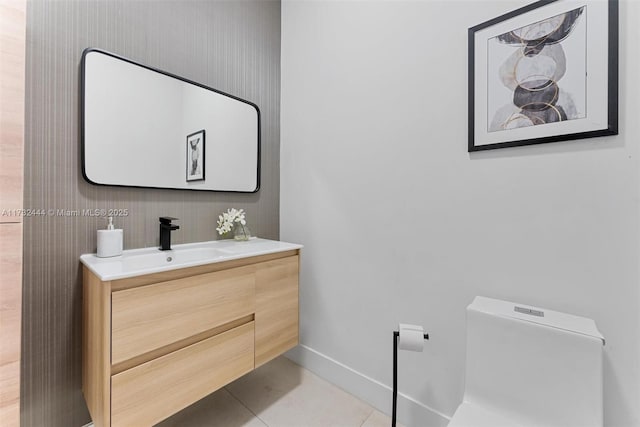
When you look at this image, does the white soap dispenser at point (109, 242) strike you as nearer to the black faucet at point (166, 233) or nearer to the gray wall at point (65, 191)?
the gray wall at point (65, 191)

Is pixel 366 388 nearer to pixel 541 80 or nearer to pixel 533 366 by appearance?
pixel 533 366

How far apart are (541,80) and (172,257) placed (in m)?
1.83

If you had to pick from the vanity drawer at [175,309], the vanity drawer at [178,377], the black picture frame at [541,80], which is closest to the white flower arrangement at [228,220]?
the vanity drawer at [175,309]

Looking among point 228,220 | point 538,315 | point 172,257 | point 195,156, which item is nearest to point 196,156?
point 195,156

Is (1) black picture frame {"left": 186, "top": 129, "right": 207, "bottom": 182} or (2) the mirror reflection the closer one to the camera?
(2) the mirror reflection

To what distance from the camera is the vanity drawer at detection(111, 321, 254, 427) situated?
1.04 meters

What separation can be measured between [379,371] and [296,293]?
64cm

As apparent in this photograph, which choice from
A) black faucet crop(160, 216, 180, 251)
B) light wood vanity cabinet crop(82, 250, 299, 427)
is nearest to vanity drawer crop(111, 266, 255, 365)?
light wood vanity cabinet crop(82, 250, 299, 427)

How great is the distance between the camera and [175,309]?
3.78 feet

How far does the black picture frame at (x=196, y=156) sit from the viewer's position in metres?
1.65

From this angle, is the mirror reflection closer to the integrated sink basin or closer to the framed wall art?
the framed wall art

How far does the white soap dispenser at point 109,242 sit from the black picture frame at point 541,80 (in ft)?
5.47

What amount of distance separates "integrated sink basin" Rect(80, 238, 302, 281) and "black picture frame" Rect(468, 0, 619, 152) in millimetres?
1188

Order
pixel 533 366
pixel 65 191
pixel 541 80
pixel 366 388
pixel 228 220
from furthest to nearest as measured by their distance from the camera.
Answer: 1. pixel 228 220
2. pixel 366 388
3. pixel 65 191
4. pixel 541 80
5. pixel 533 366
